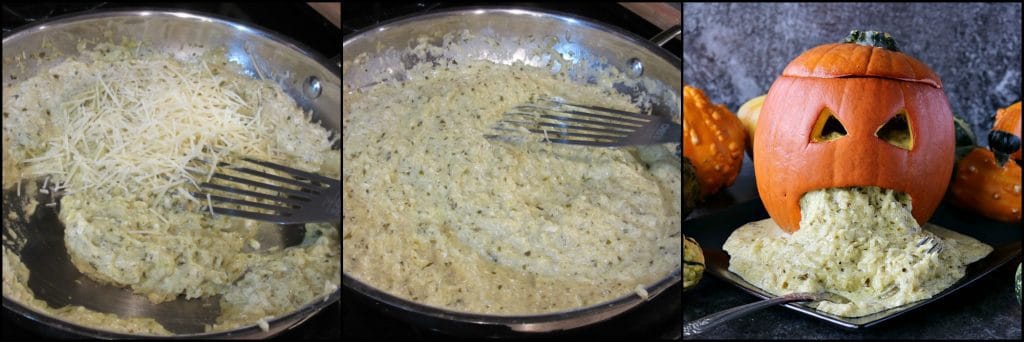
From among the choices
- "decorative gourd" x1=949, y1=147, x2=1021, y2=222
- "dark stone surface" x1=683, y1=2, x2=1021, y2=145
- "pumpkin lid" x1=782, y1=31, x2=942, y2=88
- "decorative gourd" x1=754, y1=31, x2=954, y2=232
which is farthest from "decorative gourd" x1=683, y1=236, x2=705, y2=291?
"dark stone surface" x1=683, y1=2, x2=1021, y2=145

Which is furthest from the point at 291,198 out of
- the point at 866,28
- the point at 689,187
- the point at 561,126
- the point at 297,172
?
the point at 866,28

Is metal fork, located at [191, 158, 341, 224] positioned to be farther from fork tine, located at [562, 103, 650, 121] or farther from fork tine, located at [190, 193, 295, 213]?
fork tine, located at [562, 103, 650, 121]

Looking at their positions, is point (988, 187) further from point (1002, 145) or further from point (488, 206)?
point (488, 206)

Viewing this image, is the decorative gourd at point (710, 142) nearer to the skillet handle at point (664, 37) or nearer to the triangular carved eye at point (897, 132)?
the skillet handle at point (664, 37)

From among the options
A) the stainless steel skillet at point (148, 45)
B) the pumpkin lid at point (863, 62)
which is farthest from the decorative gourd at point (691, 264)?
the stainless steel skillet at point (148, 45)

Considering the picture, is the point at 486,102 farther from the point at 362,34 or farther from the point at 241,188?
the point at 241,188
